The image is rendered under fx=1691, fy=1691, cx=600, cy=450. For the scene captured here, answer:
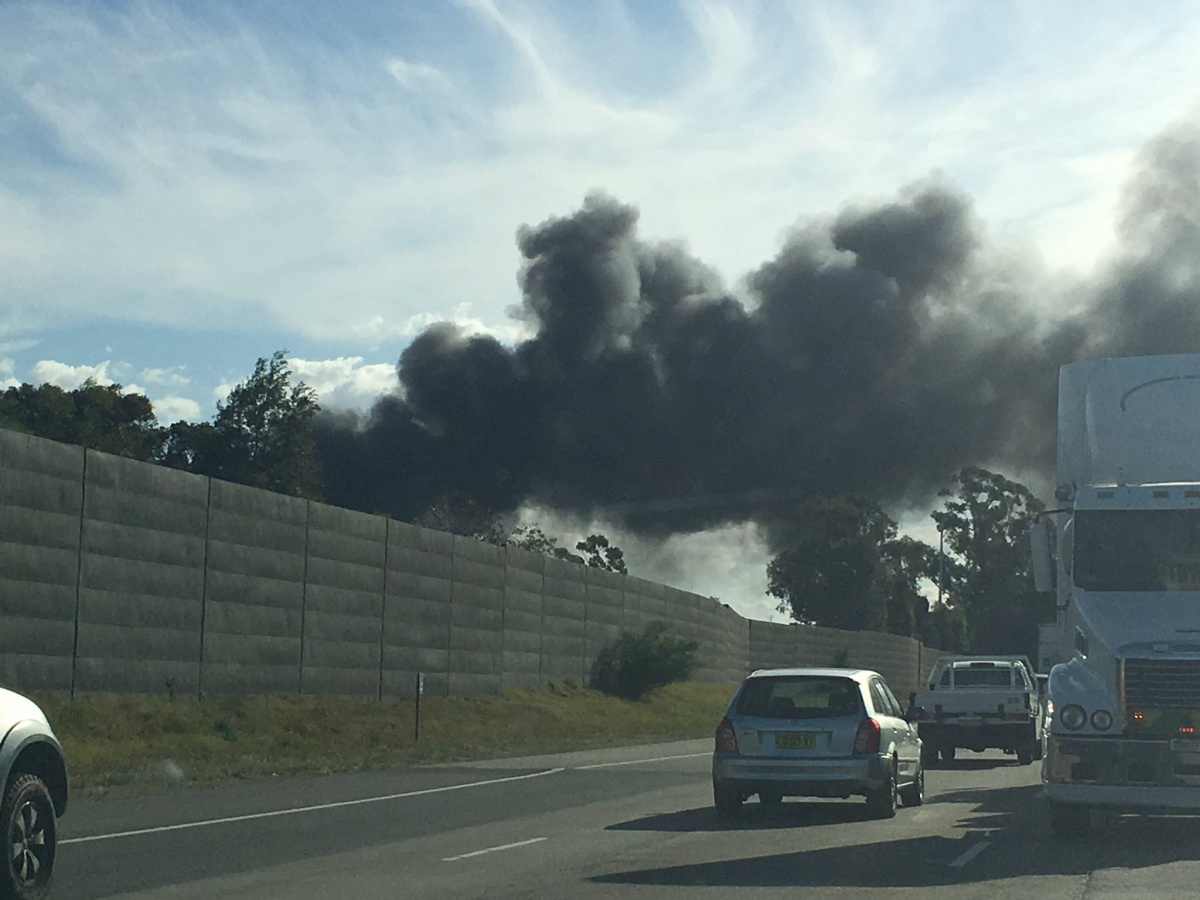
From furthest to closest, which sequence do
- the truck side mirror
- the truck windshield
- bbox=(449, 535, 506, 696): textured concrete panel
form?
bbox=(449, 535, 506, 696): textured concrete panel < the truck side mirror < the truck windshield

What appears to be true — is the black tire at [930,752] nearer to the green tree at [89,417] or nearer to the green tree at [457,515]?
the green tree at [457,515]

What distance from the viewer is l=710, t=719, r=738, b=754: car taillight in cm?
1770

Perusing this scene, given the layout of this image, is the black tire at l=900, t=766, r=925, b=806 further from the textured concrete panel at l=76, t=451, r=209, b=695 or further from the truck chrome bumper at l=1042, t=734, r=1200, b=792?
the textured concrete panel at l=76, t=451, r=209, b=695

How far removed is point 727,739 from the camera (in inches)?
700

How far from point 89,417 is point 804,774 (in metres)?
54.1

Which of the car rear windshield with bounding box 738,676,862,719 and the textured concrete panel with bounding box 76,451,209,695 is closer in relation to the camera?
the car rear windshield with bounding box 738,676,862,719

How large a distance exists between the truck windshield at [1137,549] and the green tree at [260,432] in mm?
53786

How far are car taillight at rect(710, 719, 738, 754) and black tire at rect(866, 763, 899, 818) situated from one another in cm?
146

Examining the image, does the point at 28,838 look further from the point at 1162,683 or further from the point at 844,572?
the point at 844,572

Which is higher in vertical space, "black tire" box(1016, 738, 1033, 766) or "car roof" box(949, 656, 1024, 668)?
"car roof" box(949, 656, 1024, 668)

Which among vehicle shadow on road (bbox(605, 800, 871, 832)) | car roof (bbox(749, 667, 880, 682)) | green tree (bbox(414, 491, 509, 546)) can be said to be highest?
green tree (bbox(414, 491, 509, 546))

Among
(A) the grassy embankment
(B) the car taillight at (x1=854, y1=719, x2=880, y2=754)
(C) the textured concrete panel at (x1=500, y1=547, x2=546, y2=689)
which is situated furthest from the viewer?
(C) the textured concrete panel at (x1=500, y1=547, x2=546, y2=689)

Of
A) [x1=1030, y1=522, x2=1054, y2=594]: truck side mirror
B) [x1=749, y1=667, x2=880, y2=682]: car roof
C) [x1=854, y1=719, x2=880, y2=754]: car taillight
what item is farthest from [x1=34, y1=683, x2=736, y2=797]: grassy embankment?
[x1=1030, y1=522, x2=1054, y2=594]: truck side mirror

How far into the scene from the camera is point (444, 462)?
56.7 meters
